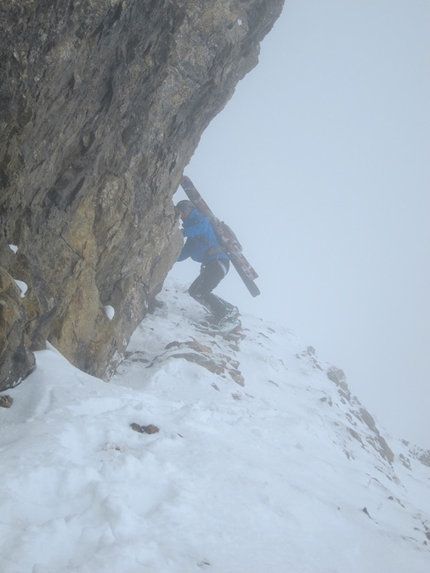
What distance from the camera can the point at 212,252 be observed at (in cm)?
1627

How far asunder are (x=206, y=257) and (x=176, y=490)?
1244 centimetres

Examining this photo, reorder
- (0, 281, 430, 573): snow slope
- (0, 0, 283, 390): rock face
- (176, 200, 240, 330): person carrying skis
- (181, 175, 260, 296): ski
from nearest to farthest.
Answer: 1. (0, 281, 430, 573): snow slope
2. (0, 0, 283, 390): rock face
3. (176, 200, 240, 330): person carrying skis
4. (181, 175, 260, 296): ski

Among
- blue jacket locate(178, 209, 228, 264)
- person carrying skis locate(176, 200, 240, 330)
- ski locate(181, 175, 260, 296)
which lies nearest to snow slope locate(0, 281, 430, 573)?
blue jacket locate(178, 209, 228, 264)

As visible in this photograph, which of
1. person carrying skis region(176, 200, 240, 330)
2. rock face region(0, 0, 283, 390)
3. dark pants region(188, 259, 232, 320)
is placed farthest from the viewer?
dark pants region(188, 259, 232, 320)

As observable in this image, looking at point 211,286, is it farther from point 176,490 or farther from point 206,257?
point 176,490

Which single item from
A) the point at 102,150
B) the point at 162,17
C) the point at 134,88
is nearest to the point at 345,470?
the point at 102,150

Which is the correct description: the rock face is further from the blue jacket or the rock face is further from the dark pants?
the dark pants

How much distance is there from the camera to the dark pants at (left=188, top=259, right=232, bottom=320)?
16750 mm

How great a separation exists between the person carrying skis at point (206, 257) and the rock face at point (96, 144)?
272cm

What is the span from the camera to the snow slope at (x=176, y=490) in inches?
134

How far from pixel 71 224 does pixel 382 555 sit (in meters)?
8.21

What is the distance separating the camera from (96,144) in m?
7.55

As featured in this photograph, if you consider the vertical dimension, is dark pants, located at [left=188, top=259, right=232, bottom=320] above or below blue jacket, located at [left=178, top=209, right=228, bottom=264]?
below

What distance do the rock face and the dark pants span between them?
444 cm
